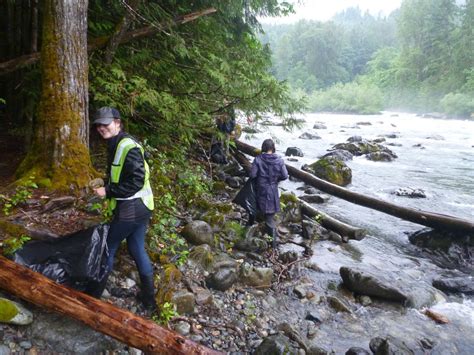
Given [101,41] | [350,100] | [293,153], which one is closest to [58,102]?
[101,41]

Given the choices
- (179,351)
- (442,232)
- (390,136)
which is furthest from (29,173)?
(390,136)

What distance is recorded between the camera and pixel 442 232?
789 cm

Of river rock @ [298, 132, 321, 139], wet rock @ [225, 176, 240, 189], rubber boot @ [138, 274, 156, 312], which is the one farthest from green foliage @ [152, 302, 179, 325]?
river rock @ [298, 132, 321, 139]

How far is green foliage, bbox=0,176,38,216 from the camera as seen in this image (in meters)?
4.21

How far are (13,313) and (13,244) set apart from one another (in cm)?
79

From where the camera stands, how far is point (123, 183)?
3.50m

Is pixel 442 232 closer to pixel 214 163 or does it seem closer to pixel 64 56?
pixel 214 163

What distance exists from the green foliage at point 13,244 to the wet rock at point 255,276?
305 cm

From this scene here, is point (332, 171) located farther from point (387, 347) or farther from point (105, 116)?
point (105, 116)

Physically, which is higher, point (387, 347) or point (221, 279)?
point (221, 279)

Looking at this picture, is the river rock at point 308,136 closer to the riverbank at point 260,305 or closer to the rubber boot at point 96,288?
the riverbank at point 260,305

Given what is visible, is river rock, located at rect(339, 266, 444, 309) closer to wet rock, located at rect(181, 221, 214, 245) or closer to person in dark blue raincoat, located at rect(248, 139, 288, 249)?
person in dark blue raincoat, located at rect(248, 139, 288, 249)

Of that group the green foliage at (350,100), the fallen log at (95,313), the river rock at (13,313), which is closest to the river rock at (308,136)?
the fallen log at (95,313)

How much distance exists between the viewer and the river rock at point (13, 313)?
3064 millimetres
